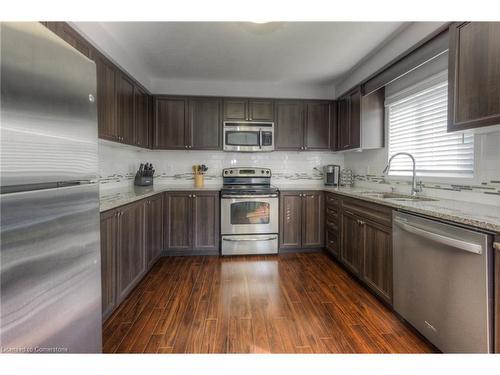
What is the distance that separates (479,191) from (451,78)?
2.82 ft

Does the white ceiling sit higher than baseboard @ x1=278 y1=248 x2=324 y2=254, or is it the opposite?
the white ceiling

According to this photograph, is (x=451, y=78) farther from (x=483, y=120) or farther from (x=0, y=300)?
(x=0, y=300)

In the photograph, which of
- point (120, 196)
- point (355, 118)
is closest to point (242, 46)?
point (355, 118)

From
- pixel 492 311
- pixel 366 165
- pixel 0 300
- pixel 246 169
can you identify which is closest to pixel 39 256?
pixel 0 300

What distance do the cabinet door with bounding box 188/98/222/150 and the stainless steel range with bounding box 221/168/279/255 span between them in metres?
0.77

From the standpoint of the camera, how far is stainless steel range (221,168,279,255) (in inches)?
128

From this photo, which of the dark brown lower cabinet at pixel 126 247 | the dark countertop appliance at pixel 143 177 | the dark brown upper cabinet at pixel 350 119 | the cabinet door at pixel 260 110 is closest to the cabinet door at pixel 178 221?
the dark brown lower cabinet at pixel 126 247

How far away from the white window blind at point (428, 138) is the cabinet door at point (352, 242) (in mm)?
789

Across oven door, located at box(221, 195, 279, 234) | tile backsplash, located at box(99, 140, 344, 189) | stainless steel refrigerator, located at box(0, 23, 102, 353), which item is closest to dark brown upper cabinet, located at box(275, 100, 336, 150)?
tile backsplash, located at box(99, 140, 344, 189)

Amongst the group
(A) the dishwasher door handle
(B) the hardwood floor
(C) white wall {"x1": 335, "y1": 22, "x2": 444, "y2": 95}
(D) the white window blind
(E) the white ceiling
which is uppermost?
(E) the white ceiling

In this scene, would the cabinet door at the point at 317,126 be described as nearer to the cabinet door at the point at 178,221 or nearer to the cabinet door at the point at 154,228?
the cabinet door at the point at 178,221

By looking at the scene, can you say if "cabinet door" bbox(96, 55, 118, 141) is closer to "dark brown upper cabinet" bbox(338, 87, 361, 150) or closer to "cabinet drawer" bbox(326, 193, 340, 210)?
"cabinet drawer" bbox(326, 193, 340, 210)
